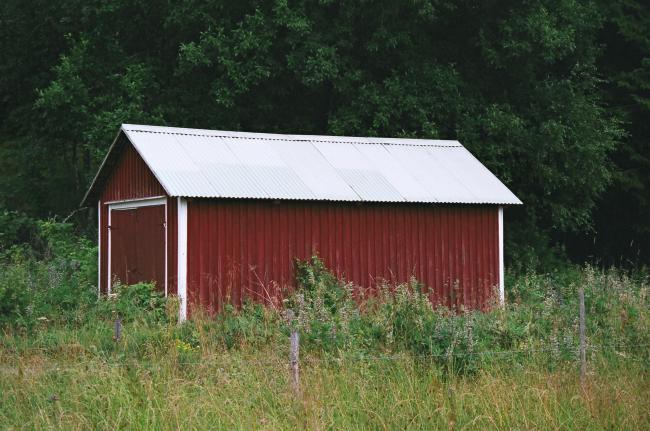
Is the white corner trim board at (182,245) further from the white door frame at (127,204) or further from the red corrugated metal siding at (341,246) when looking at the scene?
the white door frame at (127,204)

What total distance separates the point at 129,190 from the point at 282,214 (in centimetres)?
295

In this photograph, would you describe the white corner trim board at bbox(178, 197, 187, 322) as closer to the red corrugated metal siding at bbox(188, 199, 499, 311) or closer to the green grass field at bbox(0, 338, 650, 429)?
the red corrugated metal siding at bbox(188, 199, 499, 311)

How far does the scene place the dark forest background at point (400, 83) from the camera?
26.1 m

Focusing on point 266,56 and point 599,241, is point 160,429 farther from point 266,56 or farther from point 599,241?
point 599,241

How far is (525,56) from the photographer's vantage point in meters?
26.8

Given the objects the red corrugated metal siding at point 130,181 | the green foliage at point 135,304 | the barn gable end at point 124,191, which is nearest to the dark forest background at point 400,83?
the barn gable end at point 124,191

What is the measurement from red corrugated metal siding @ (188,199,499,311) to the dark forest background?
6.12 metres

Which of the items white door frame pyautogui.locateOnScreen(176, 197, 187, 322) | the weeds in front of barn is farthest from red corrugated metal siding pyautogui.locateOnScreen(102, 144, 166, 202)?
the weeds in front of barn

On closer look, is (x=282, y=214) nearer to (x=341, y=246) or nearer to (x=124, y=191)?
(x=341, y=246)

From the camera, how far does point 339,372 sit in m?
10.3

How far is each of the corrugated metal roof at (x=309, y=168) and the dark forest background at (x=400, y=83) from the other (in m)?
4.75

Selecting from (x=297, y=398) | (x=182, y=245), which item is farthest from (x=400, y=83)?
(x=297, y=398)

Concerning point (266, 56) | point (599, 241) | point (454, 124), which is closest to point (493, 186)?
point (454, 124)

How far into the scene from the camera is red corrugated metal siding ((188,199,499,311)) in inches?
679
